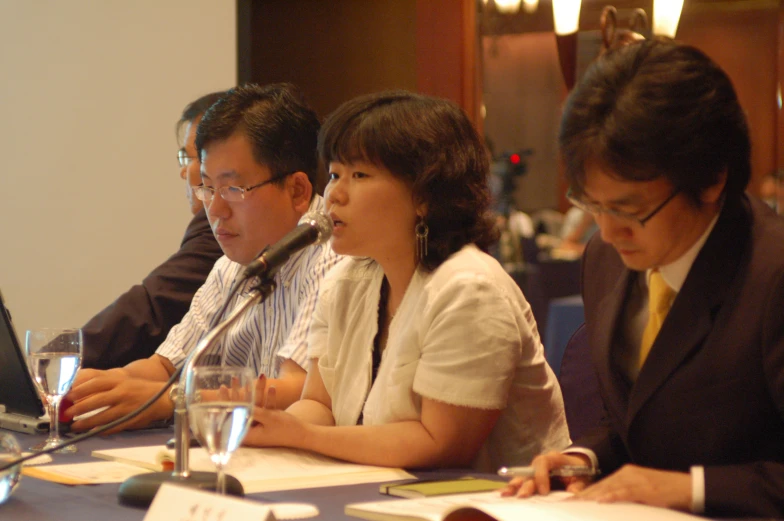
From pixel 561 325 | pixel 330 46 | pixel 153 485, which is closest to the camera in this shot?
pixel 153 485

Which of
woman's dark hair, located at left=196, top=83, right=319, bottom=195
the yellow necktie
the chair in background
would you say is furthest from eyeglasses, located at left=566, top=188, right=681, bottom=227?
woman's dark hair, located at left=196, top=83, right=319, bottom=195

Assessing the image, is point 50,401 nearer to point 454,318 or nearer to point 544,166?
point 454,318

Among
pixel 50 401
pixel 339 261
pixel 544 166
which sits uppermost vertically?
pixel 339 261

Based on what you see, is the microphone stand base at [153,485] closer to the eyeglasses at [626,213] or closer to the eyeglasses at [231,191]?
the eyeglasses at [626,213]

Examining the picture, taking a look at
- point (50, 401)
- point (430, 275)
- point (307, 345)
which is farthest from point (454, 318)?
point (50, 401)

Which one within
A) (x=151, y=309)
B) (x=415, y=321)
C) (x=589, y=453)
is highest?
(x=415, y=321)

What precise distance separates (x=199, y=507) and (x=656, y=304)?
74 cm

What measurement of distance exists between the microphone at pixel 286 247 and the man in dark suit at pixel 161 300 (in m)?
1.22

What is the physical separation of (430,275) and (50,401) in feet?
2.39

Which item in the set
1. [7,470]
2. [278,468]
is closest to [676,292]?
[278,468]

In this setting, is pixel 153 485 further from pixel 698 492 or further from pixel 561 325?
pixel 561 325

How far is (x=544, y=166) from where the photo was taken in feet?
35.1

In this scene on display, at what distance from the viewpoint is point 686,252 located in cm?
138

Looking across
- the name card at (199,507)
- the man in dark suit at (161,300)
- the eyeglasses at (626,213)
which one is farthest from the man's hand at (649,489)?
the man in dark suit at (161,300)
